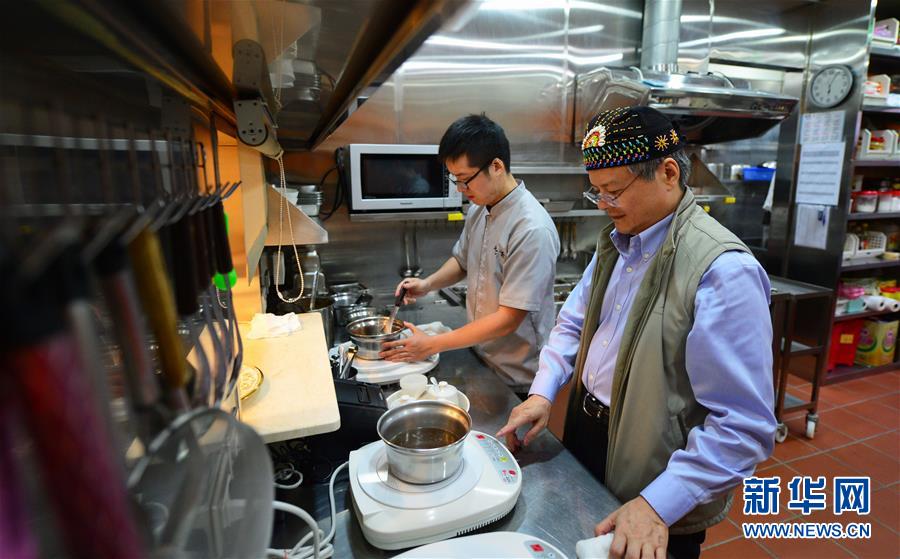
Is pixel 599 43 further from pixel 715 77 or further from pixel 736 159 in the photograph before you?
pixel 736 159

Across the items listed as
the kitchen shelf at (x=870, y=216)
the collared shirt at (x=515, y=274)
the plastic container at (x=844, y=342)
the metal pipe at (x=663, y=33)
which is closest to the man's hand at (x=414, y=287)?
the collared shirt at (x=515, y=274)

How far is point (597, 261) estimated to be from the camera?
4.95 ft

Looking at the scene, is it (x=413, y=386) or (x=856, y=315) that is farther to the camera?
(x=856, y=315)

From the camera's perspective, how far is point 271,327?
1548 millimetres

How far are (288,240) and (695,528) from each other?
1.64 meters

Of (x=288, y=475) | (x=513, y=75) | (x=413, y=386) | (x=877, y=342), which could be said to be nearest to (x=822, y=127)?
(x=877, y=342)

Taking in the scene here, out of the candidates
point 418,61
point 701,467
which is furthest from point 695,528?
point 418,61

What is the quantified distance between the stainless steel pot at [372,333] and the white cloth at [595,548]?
3.53 feet

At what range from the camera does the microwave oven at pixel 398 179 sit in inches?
104

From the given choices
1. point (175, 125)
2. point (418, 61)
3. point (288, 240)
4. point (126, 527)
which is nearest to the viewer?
point (126, 527)

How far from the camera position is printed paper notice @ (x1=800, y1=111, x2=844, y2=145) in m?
3.59

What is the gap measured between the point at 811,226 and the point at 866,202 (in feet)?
1.53

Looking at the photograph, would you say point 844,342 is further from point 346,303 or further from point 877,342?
point 346,303

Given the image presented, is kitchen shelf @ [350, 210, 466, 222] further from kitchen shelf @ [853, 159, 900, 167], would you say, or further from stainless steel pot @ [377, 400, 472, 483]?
kitchen shelf @ [853, 159, 900, 167]
